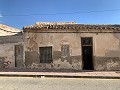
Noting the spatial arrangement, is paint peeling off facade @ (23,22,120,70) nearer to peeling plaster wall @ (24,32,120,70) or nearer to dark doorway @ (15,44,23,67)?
peeling plaster wall @ (24,32,120,70)

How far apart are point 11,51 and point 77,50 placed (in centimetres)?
595

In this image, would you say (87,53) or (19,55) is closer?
(87,53)

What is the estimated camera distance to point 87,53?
72.9 ft

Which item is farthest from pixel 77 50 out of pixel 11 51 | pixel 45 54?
pixel 11 51

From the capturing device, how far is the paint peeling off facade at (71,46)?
21.5 meters

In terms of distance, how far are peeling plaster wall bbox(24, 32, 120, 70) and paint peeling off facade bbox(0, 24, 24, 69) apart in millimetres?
1439

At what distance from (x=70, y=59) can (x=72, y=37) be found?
6.12 feet

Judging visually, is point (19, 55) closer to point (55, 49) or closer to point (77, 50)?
point (55, 49)

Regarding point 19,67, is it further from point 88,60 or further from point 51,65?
point 88,60

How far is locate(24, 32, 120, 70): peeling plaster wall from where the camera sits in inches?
846

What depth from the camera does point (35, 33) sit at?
22.0 metres

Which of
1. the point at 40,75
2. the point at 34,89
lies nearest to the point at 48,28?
the point at 40,75

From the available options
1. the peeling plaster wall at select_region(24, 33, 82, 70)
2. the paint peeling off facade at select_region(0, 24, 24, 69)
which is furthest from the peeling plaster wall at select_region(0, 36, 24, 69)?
the peeling plaster wall at select_region(24, 33, 82, 70)

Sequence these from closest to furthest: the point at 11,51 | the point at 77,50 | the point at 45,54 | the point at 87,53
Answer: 1. the point at 77,50
2. the point at 45,54
3. the point at 87,53
4. the point at 11,51
